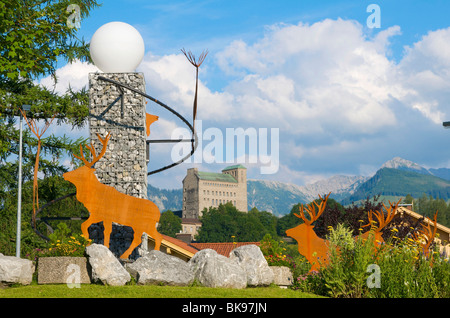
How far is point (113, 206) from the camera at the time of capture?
47.5 ft

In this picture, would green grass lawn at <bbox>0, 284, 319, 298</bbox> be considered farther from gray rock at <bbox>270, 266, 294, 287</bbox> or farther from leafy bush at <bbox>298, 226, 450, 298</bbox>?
gray rock at <bbox>270, 266, 294, 287</bbox>

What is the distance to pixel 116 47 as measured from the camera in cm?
1647

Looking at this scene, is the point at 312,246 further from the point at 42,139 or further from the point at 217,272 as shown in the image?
the point at 42,139

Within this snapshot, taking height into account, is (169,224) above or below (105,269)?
above

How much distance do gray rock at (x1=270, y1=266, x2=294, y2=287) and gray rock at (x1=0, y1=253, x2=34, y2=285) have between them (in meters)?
6.02

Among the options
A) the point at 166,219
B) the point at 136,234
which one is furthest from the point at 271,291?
the point at 166,219

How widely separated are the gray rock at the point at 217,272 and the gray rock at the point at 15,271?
12.8ft

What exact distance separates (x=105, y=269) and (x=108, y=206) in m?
2.42

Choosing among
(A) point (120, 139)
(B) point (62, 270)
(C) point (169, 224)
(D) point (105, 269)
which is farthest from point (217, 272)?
(C) point (169, 224)

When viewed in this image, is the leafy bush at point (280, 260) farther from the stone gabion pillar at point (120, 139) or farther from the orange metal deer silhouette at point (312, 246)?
the stone gabion pillar at point (120, 139)

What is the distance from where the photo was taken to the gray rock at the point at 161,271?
12.4 meters

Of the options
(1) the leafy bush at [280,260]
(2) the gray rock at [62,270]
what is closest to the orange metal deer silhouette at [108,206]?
(2) the gray rock at [62,270]
